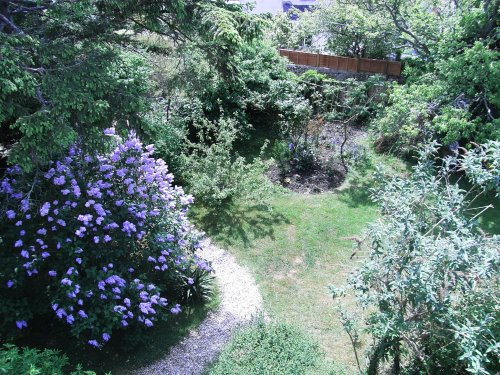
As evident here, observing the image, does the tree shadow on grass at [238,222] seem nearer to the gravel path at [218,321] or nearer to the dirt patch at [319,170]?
the gravel path at [218,321]

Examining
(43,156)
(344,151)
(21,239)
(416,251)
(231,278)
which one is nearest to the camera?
(416,251)

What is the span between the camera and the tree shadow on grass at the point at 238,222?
842 centimetres

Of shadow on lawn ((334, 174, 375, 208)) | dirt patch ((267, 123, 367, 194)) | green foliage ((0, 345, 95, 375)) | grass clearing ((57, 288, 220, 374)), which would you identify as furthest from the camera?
dirt patch ((267, 123, 367, 194))

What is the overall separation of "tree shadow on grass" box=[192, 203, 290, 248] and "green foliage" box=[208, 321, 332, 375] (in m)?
2.28

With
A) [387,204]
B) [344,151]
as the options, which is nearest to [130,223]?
[387,204]

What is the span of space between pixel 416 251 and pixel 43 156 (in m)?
3.92

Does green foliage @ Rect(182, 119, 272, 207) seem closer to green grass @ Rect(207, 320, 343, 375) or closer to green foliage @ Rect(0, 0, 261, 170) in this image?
green foliage @ Rect(0, 0, 261, 170)

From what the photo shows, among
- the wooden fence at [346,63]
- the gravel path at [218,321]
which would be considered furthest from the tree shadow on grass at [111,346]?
the wooden fence at [346,63]

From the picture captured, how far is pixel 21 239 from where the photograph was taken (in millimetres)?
5539

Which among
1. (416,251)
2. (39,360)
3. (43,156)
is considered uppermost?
(43,156)

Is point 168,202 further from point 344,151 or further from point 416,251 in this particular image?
point 344,151

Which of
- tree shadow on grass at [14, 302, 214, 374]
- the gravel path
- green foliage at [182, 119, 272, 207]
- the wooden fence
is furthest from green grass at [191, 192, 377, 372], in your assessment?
the wooden fence

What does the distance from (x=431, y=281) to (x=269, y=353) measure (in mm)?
2571

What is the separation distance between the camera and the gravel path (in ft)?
19.1
